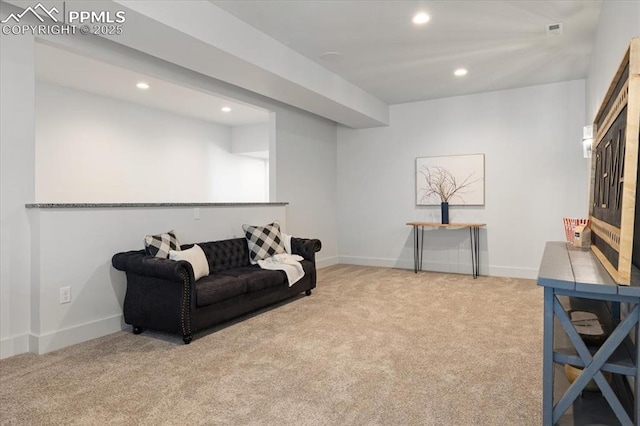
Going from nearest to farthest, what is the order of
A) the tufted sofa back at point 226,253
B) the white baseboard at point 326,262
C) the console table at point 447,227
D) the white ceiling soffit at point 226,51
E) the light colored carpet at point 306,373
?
the light colored carpet at point 306,373, the white ceiling soffit at point 226,51, the tufted sofa back at point 226,253, the console table at point 447,227, the white baseboard at point 326,262

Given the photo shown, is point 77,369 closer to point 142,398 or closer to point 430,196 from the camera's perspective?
point 142,398

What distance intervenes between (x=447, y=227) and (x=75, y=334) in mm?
4703

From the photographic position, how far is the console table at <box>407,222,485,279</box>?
5.88m

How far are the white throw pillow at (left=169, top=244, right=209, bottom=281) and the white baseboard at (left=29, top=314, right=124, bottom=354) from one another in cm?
75

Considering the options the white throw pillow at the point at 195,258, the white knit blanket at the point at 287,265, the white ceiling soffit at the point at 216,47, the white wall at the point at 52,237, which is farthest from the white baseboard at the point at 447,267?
the white throw pillow at the point at 195,258

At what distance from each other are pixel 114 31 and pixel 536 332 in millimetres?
4079

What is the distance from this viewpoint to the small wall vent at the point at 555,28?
146 inches

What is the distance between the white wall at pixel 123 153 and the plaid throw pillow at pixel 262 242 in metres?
2.79

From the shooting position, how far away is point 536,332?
3352mm

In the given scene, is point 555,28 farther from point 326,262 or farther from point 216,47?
point 326,262

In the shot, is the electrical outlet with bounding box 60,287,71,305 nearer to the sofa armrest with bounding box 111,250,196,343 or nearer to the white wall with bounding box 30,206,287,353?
the white wall with bounding box 30,206,287,353

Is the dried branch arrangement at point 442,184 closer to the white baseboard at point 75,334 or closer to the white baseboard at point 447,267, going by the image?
the white baseboard at point 447,267

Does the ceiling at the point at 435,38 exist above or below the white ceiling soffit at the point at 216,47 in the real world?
above

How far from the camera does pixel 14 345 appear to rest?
2.97 m
